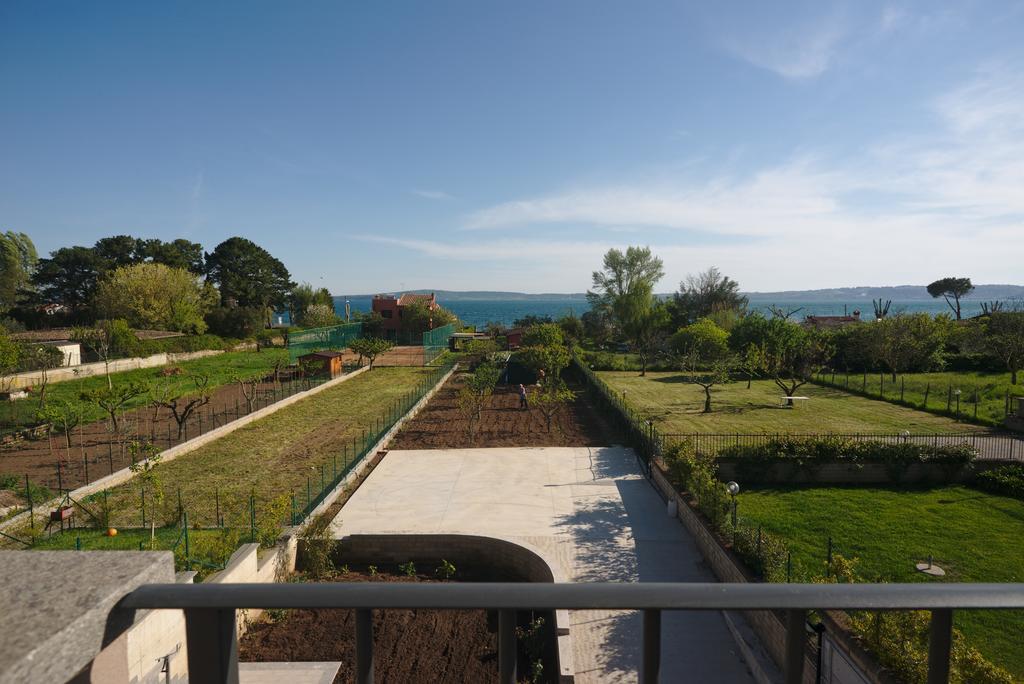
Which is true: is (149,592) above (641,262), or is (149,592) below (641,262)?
below

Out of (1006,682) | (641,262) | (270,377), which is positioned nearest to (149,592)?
(1006,682)

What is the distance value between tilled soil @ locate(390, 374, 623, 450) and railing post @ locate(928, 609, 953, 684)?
19.1 m

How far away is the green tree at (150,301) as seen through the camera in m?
51.2

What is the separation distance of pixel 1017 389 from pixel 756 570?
84.9ft

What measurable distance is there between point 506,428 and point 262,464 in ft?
28.9

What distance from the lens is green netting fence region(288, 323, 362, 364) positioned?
40.8 metres

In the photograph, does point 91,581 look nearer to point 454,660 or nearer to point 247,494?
point 454,660

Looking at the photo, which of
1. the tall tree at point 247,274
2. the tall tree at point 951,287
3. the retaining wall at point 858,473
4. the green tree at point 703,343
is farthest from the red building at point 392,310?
the tall tree at point 951,287

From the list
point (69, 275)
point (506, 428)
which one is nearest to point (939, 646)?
point (506, 428)

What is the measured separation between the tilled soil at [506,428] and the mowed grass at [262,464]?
1.94 m

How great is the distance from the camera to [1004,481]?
1512 cm

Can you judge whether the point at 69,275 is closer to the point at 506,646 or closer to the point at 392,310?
the point at 392,310

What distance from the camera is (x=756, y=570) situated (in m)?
9.38

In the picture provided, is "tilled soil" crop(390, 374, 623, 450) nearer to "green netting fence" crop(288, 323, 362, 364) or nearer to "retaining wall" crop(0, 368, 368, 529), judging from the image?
"retaining wall" crop(0, 368, 368, 529)
